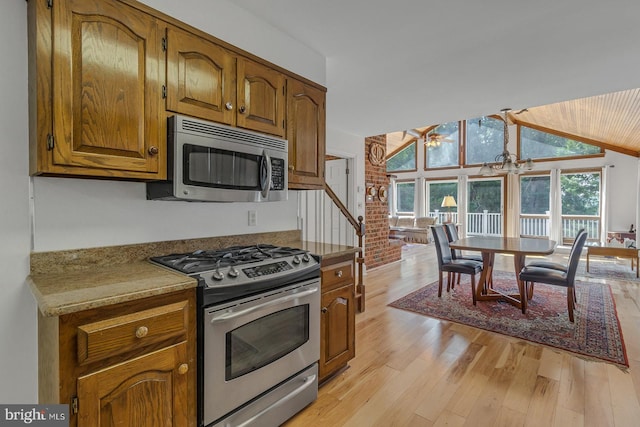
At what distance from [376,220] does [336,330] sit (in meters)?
3.83

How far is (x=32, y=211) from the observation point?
4.77ft

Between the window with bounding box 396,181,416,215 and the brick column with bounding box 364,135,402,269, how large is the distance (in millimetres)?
4401

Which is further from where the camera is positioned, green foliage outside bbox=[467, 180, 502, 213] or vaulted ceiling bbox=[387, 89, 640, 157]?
green foliage outside bbox=[467, 180, 502, 213]

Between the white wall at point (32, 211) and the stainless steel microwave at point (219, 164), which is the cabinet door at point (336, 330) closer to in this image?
the stainless steel microwave at point (219, 164)

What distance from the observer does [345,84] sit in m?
3.26

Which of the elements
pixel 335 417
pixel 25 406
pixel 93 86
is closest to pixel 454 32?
pixel 93 86

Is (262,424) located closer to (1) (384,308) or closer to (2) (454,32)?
(1) (384,308)

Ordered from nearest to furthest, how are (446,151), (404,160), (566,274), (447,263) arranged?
1. (566,274)
2. (447,263)
3. (446,151)
4. (404,160)

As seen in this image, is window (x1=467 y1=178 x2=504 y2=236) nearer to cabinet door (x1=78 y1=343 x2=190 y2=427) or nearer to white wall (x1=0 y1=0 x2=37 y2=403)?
cabinet door (x1=78 y1=343 x2=190 y2=427)

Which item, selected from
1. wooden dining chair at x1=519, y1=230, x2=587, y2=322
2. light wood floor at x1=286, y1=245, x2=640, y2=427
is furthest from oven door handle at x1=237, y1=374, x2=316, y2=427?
wooden dining chair at x1=519, y1=230, x2=587, y2=322

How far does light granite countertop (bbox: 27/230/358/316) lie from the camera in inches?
43.7

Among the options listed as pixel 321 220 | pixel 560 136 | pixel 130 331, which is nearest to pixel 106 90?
pixel 130 331

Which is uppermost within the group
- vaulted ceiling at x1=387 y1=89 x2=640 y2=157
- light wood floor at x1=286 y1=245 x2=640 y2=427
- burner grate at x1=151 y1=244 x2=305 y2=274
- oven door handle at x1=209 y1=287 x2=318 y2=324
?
vaulted ceiling at x1=387 y1=89 x2=640 y2=157

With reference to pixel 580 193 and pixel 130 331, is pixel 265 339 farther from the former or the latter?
pixel 580 193
